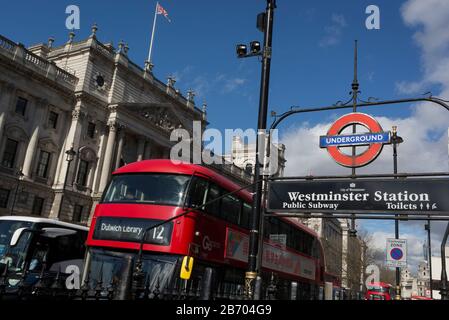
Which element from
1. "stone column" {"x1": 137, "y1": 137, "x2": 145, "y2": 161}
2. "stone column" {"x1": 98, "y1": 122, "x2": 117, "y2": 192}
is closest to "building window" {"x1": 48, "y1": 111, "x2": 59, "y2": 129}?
→ "stone column" {"x1": 98, "y1": 122, "x2": 117, "y2": 192}

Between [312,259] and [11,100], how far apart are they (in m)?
29.4

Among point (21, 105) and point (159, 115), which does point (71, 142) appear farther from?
point (159, 115)

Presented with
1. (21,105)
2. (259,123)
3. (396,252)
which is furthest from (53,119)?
(259,123)

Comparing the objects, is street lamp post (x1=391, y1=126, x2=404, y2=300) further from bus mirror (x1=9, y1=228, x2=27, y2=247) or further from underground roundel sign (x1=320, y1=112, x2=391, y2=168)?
bus mirror (x1=9, y1=228, x2=27, y2=247)

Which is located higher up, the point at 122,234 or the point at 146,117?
the point at 146,117

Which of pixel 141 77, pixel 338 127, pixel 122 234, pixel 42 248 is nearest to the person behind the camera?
pixel 338 127

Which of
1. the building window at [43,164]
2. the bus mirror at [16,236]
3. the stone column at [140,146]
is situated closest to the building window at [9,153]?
the building window at [43,164]

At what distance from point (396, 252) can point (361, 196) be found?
798 cm

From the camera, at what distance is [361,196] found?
7828mm

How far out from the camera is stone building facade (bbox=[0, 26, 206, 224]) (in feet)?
117

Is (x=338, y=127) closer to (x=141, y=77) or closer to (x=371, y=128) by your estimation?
(x=371, y=128)
